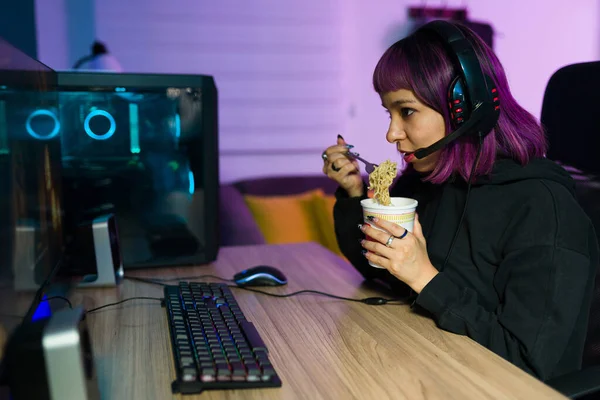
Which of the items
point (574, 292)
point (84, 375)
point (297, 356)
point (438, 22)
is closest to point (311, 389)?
point (297, 356)

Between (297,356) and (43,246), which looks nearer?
(297,356)

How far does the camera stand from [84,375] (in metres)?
0.59

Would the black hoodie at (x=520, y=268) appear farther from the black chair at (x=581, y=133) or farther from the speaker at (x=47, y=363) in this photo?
the speaker at (x=47, y=363)

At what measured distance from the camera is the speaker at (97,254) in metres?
1.17

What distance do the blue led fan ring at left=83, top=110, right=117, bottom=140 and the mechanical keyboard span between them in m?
0.45

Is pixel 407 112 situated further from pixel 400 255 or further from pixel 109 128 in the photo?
pixel 109 128

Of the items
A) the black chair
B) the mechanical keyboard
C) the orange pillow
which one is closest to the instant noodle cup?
the mechanical keyboard

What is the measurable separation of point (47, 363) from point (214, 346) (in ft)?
0.85

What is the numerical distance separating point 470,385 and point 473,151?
46cm

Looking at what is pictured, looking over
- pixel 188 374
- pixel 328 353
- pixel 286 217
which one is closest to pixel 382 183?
pixel 328 353

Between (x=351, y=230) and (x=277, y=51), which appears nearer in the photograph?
(x=351, y=230)

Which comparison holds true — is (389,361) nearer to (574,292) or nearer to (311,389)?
→ (311,389)

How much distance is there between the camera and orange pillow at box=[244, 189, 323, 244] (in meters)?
2.41

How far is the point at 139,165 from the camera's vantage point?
132 centimetres
